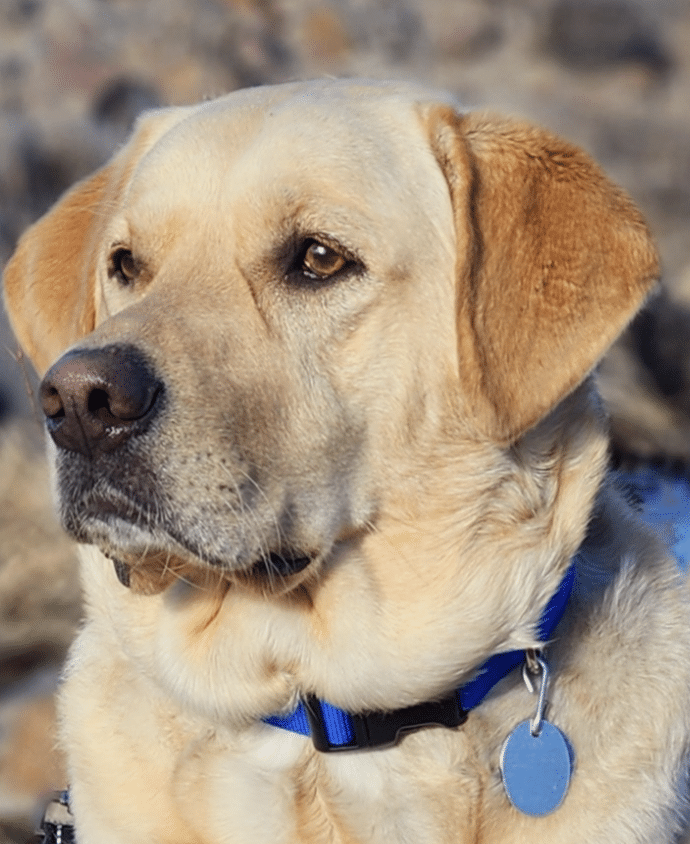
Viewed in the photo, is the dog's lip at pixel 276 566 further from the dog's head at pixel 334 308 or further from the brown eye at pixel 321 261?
the brown eye at pixel 321 261

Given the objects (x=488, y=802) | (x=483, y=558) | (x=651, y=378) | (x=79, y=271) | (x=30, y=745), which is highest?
(x=79, y=271)

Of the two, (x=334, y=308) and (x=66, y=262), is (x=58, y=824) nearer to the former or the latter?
(x=66, y=262)

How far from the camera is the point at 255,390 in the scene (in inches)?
114

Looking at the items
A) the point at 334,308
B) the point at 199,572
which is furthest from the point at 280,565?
the point at 334,308

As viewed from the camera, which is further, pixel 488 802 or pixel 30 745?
pixel 30 745

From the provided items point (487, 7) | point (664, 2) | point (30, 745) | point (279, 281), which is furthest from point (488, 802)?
point (664, 2)

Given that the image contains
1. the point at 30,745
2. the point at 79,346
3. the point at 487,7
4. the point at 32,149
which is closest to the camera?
the point at 79,346

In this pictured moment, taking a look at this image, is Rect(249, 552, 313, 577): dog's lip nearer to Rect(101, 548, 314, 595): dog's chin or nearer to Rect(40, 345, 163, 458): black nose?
Rect(101, 548, 314, 595): dog's chin

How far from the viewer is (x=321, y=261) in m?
3.09

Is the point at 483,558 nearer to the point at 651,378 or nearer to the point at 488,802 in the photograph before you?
the point at 488,802

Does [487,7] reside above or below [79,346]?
below

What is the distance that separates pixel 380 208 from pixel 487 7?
10.8 meters

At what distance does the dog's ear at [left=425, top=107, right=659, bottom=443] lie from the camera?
298 centimetres

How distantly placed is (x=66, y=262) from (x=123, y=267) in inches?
13.7
